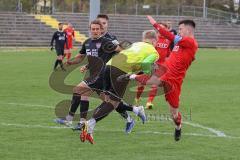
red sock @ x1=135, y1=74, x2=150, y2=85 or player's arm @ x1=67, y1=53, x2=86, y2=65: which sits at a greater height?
player's arm @ x1=67, y1=53, x2=86, y2=65

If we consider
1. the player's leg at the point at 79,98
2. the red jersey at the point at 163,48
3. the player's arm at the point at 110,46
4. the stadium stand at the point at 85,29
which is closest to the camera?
the player's arm at the point at 110,46

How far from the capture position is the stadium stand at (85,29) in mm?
48281

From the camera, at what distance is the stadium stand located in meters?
48.3

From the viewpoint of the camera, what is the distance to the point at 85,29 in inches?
2048

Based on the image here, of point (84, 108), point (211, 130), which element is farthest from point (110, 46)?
point (211, 130)

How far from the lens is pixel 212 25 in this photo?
60.2 metres

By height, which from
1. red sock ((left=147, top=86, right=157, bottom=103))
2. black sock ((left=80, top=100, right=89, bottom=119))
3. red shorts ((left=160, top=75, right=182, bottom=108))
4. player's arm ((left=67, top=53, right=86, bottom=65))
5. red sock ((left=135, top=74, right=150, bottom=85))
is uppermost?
player's arm ((left=67, top=53, right=86, bottom=65))

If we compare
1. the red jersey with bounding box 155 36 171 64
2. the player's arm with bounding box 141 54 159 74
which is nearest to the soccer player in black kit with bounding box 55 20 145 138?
the player's arm with bounding box 141 54 159 74

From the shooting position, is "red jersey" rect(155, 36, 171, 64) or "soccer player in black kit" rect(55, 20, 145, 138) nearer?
"soccer player in black kit" rect(55, 20, 145, 138)

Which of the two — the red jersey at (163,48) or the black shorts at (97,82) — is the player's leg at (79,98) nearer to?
the black shorts at (97,82)

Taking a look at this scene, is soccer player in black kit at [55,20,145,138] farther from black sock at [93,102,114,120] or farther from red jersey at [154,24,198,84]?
red jersey at [154,24,198,84]

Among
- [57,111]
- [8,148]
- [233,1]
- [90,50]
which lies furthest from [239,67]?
[233,1]

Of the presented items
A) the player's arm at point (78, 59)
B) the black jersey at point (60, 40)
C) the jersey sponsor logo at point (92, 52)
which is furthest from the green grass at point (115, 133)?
the black jersey at point (60, 40)

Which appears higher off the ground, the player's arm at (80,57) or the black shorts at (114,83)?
the player's arm at (80,57)
